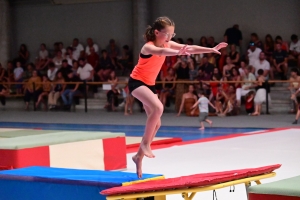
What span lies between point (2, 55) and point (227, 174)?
17.9m

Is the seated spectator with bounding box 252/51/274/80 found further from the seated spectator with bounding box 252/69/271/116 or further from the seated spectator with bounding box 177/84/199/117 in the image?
the seated spectator with bounding box 177/84/199/117

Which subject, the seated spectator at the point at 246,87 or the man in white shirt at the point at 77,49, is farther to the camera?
the man in white shirt at the point at 77,49

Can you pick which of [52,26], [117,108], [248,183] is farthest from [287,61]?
[248,183]

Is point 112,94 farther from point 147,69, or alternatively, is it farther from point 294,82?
point 147,69

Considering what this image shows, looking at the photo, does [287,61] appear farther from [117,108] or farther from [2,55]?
[2,55]

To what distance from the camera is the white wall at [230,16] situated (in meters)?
17.7

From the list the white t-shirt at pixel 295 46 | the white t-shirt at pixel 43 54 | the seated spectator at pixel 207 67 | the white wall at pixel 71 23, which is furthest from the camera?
the white t-shirt at pixel 43 54

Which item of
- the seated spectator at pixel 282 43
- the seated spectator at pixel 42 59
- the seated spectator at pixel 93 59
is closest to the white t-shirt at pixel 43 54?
the seated spectator at pixel 42 59

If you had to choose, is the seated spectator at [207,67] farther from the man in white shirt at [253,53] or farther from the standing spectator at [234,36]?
the standing spectator at [234,36]

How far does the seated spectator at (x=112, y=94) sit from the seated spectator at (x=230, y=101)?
3294 millimetres

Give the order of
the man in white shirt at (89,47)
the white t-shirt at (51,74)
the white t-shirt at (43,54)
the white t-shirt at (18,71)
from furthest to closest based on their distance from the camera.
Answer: the white t-shirt at (43,54) < the white t-shirt at (18,71) < the man in white shirt at (89,47) < the white t-shirt at (51,74)

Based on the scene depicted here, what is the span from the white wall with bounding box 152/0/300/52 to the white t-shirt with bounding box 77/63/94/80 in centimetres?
283

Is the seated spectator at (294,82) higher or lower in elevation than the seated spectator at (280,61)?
lower

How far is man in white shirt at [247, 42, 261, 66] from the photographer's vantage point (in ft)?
53.2
